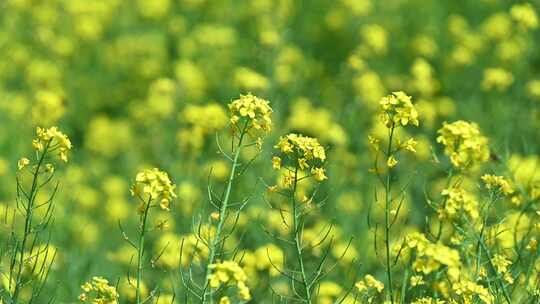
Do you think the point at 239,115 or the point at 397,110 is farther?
the point at 239,115

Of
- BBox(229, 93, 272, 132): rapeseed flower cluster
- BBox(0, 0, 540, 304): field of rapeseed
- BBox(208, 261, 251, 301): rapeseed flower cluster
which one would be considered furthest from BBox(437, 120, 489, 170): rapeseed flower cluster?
BBox(0, 0, 540, 304): field of rapeseed

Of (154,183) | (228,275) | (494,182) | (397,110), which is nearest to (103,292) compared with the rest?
(154,183)

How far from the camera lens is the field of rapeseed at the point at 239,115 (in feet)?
18.8

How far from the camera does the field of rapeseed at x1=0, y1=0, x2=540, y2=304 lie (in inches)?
225

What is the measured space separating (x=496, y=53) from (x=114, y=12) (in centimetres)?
330

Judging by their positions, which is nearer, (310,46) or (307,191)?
(307,191)

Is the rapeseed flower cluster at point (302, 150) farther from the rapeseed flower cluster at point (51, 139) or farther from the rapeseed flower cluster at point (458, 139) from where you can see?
the rapeseed flower cluster at point (51, 139)

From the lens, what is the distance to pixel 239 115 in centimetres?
543

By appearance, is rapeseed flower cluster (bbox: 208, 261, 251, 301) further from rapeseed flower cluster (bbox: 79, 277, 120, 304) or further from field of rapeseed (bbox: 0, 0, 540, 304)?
field of rapeseed (bbox: 0, 0, 540, 304)

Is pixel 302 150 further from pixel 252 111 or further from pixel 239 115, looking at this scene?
pixel 239 115

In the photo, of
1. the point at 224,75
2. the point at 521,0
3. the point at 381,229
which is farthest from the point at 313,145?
the point at 521,0

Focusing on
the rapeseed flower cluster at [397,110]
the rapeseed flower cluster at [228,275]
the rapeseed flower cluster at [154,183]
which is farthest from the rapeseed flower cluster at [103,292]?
the rapeseed flower cluster at [397,110]

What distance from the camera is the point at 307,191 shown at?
6.79 m

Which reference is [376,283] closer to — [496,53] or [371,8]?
[496,53]
